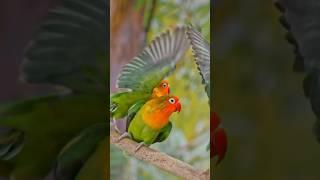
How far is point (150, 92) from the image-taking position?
1.95 m

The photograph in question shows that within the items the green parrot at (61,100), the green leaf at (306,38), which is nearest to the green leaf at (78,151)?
the green parrot at (61,100)

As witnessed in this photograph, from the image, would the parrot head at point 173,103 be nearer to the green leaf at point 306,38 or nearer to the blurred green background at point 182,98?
the blurred green background at point 182,98

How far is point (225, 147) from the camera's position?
1939 millimetres

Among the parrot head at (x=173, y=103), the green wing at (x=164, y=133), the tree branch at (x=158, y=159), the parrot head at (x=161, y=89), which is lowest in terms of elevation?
the tree branch at (x=158, y=159)

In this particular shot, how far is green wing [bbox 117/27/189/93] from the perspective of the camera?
1.93 meters

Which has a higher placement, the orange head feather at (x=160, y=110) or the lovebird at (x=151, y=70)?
the lovebird at (x=151, y=70)

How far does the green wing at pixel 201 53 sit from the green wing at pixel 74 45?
0.80 ft

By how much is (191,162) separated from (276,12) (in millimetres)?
489

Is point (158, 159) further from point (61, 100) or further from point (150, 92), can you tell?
point (61, 100)

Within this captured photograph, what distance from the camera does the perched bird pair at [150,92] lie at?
6.34ft

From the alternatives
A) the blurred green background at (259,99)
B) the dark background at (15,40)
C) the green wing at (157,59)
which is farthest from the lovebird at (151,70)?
the dark background at (15,40)

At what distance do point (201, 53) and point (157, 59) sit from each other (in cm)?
12

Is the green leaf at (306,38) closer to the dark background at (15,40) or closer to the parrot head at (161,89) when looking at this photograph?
the parrot head at (161,89)

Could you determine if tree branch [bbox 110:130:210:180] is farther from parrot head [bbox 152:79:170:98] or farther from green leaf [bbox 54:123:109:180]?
parrot head [bbox 152:79:170:98]
